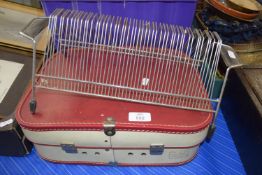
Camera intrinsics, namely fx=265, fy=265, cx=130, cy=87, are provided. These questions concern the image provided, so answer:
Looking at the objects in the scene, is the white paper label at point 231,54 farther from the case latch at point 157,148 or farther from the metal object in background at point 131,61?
the case latch at point 157,148

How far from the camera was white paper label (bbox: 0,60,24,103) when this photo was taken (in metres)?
0.85

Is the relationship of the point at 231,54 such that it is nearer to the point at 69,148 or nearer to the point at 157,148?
the point at 157,148

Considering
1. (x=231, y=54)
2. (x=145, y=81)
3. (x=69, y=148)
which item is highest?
(x=231, y=54)

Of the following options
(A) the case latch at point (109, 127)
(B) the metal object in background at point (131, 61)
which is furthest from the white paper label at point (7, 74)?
(A) the case latch at point (109, 127)

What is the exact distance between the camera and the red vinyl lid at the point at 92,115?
628 mm

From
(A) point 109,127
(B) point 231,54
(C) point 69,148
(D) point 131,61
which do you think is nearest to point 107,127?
(A) point 109,127

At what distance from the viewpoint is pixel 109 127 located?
24.2 inches

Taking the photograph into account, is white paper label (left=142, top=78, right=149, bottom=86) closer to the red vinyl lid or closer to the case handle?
the red vinyl lid

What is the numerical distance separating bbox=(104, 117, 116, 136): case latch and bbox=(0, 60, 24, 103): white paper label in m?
0.40

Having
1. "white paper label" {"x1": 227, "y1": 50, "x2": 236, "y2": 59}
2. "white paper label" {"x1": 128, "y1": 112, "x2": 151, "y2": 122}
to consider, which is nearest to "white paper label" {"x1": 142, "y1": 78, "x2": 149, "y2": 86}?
"white paper label" {"x1": 128, "y1": 112, "x2": 151, "y2": 122}

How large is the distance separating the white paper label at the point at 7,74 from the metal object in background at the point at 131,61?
0.60 feet

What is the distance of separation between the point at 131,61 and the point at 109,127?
0.80ft

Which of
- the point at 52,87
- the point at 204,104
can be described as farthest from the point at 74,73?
the point at 204,104

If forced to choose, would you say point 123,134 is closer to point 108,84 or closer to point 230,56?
point 108,84
